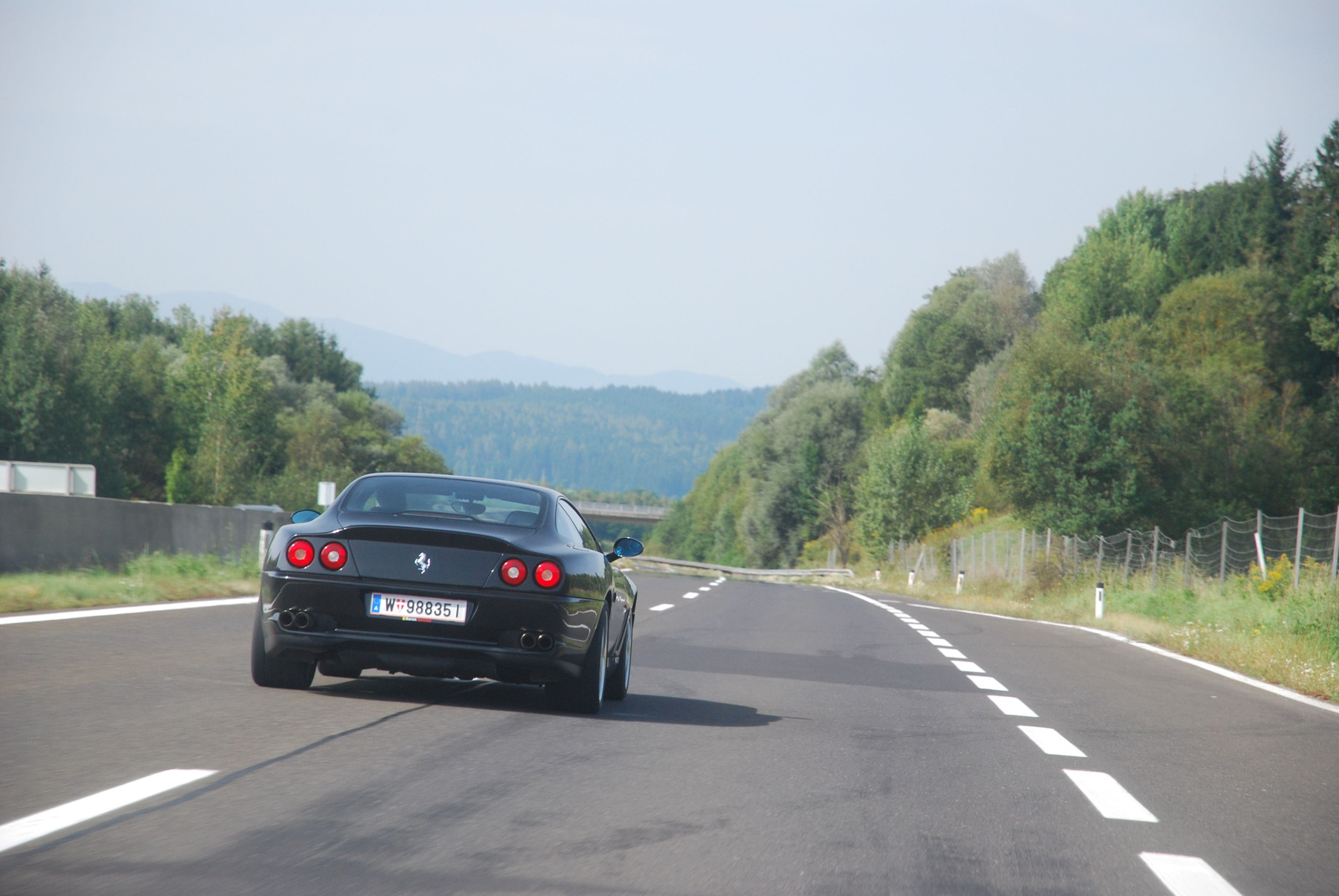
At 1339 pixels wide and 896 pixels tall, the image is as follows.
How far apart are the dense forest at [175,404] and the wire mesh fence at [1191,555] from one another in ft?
115

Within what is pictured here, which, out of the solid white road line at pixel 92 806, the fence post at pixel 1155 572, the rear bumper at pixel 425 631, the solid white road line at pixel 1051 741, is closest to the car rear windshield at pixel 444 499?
the rear bumper at pixel 425 631

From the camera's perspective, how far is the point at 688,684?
10.8 meters

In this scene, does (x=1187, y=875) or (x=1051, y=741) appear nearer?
(x=1187, y=875)

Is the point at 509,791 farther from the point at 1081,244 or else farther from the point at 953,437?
the point at 1081,244

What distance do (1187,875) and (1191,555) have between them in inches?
1283

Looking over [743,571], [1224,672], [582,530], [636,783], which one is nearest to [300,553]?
[582,530]

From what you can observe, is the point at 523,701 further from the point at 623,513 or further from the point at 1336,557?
the point at 623,513

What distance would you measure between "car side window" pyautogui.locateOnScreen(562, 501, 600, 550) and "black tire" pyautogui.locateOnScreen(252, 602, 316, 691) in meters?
1.87

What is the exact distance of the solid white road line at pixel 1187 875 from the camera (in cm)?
470

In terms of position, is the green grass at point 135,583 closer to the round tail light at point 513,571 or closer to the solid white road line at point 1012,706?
the round tail light at point 513,571

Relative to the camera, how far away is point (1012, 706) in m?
10.2

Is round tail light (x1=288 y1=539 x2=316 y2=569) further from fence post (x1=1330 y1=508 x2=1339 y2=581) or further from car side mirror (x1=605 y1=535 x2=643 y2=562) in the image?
fence post (x1=1330 y1=508 x2=1339 y2=581)

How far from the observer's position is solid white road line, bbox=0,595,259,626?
11.8m

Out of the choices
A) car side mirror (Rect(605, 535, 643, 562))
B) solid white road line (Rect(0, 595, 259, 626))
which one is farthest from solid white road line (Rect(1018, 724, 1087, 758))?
solid white road line (Rect(0, 595, 259, 626))
